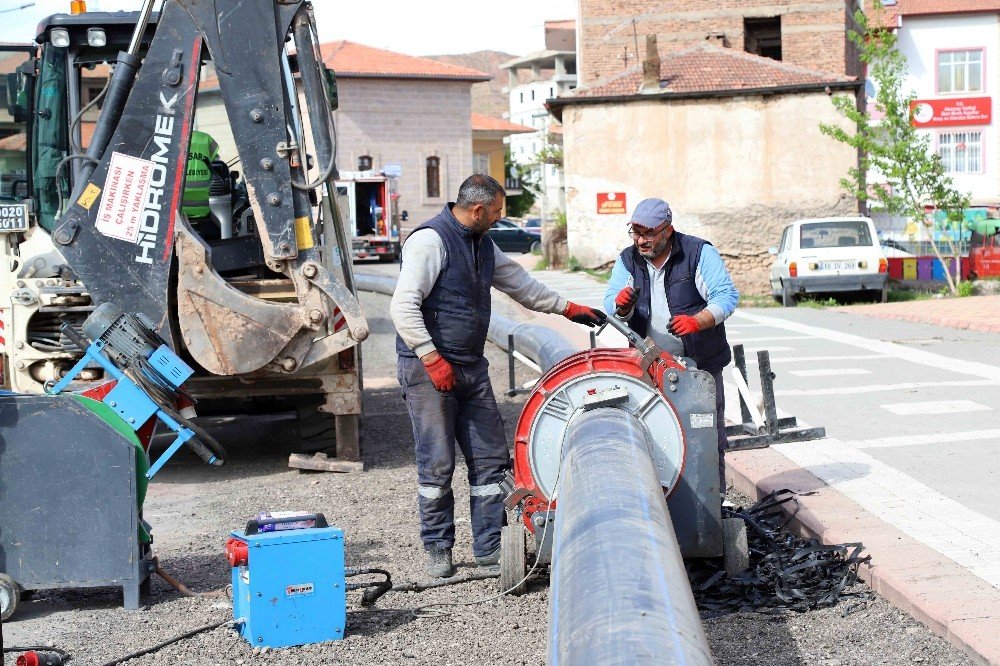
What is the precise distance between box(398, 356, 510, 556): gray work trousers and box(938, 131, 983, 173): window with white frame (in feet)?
177

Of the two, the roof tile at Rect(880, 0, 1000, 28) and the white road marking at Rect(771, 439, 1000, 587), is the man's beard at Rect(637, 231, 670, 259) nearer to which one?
the white road marking at Rect(771, 439, 1000, 587)

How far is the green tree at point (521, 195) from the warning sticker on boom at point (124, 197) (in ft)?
245

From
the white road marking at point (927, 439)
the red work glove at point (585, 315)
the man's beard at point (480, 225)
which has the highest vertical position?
the man's beard at point (480, 225)

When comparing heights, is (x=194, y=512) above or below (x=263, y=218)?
below

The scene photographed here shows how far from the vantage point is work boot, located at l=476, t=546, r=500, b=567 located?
6.28m

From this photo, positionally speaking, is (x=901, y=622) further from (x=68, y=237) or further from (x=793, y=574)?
(x=68, y=237)

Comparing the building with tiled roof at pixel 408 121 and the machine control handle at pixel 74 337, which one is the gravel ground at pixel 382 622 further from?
the building with tiled roof at pixel 408 121

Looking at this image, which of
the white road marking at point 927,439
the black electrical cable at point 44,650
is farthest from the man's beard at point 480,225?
the white road marking at point 927,439

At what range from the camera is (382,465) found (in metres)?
9.30

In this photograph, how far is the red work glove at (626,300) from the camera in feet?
21.5

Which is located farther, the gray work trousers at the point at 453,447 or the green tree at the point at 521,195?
the green tree at the point at 521,195

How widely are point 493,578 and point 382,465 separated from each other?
329 centimetres

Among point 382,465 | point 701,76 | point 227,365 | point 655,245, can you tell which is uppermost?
point 701,76

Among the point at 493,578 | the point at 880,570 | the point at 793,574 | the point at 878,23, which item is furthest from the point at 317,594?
the point at 878,23
